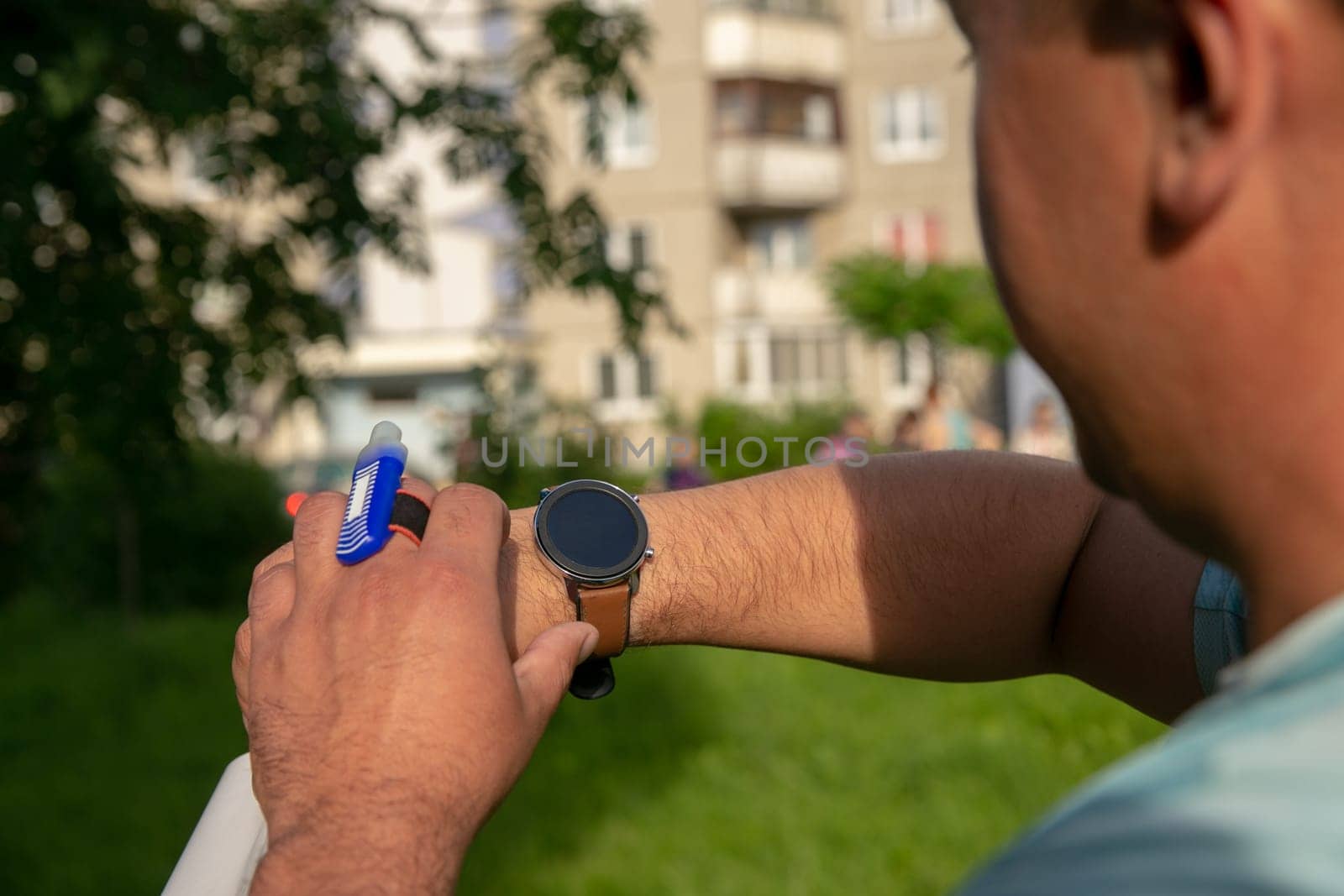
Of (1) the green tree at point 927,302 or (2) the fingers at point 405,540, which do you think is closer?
(2) the fingers at point 405,540

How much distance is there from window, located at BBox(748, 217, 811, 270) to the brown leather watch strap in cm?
2911

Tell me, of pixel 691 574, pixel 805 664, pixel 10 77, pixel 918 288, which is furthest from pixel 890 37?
pixel 691 574

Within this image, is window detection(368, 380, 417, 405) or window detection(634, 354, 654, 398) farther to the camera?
window detection(368, 380, 417, 405)

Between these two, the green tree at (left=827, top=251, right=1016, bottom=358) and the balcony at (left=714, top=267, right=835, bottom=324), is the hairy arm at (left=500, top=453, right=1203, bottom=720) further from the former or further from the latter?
the balcony at (left=714, top=267, right=835, bottom=324)

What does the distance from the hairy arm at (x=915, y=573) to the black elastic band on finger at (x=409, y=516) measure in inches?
9.4

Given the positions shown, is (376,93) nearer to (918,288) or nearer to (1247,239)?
(1247,239)

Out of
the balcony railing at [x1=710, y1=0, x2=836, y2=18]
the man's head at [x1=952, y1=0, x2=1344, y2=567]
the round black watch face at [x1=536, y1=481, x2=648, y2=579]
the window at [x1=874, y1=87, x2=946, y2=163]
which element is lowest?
the round black watch face at [x1=536, y1=481, x2=648, y2=579]

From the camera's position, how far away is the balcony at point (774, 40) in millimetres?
28156

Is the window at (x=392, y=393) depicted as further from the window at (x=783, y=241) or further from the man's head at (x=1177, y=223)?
the man's head at (x=1177, y=223)

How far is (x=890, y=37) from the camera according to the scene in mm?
29375

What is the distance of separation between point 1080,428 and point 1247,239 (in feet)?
0.57

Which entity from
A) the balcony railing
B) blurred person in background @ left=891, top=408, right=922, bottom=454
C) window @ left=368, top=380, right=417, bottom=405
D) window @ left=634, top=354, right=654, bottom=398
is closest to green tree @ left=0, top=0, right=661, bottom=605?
blurred person in background @ left=891, top=408, right=922, bottom=454

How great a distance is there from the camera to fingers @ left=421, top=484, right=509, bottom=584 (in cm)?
102

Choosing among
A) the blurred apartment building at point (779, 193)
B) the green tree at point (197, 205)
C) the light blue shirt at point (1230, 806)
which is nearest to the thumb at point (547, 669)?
the light blue shirt at point (1230, 806)
